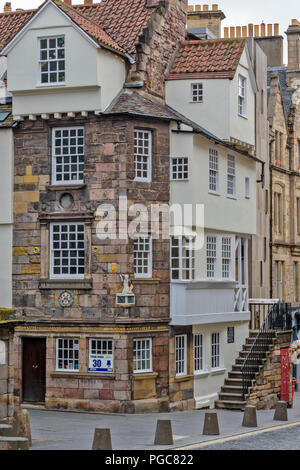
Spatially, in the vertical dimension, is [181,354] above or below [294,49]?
below

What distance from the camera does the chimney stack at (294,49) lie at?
161 feet

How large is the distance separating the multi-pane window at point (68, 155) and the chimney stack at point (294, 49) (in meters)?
20.2

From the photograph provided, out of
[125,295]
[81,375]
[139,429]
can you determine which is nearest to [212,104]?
[125,295]

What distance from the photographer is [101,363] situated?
103 ft

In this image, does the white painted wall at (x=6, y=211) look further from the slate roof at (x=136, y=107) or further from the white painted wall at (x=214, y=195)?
the white painted wall at (x=214, y=195)

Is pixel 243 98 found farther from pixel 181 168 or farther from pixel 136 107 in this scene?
pixel 136 107

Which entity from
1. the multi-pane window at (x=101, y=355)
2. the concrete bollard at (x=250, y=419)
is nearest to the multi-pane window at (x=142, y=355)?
the multi-pane window at (x=101, y=355)

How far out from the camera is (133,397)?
31.1m

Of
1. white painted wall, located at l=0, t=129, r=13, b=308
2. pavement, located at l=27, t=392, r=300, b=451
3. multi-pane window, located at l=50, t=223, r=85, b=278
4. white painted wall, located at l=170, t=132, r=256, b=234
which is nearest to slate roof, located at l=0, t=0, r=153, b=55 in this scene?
white painted wall, located at l=170, t=132, r=256, b=234

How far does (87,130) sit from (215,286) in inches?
273

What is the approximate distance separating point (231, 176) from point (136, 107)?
19.7 feet

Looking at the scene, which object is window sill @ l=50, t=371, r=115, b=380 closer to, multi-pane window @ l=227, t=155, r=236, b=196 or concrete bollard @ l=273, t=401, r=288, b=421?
concrete bollard @ l=273, t=401, r=288, b=421

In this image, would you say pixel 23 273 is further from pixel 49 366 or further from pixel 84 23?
pixel 84 23

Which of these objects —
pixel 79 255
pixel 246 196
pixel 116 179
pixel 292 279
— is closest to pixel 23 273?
pixel 79 255
